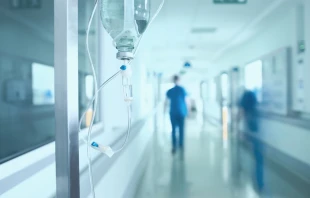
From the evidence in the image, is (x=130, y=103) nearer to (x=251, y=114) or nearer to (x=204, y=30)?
(x=204, y=30)

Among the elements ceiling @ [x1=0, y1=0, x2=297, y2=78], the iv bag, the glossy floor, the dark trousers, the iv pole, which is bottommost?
the glossy floor

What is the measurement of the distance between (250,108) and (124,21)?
5434 mm

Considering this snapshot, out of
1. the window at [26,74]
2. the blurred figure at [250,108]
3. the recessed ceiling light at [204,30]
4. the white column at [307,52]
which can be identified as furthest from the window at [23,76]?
the blurred figure at [250,108]

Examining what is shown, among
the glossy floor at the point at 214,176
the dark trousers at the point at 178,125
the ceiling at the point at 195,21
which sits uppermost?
the ceiling at the point at 195,21

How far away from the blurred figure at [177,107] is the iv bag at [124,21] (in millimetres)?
3879

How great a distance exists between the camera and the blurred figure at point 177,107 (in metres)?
4.91

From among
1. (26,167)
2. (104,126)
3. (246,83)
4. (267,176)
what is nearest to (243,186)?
(267,176)

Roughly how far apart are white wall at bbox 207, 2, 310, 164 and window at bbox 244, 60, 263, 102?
0.19m

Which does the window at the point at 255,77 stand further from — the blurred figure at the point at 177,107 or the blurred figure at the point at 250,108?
the blurred figure at the point at 177,107

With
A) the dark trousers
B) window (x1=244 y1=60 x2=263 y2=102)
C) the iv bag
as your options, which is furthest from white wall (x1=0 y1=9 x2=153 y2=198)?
window (x1=244 y1=60 x2=263 y2=102)

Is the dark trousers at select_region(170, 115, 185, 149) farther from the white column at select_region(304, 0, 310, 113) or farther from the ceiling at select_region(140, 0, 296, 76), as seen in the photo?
the white column at select_region(304, 0, 310, 113)

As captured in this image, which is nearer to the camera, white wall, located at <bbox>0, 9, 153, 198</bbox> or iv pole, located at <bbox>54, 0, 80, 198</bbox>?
iv pole, located at <bbox>54, 0, 80, 198</bbox>

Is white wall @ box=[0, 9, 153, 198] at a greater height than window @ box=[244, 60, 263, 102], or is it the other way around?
window @ box=[244, 60, 263, 102]

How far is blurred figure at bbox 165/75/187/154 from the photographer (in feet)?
16.1
